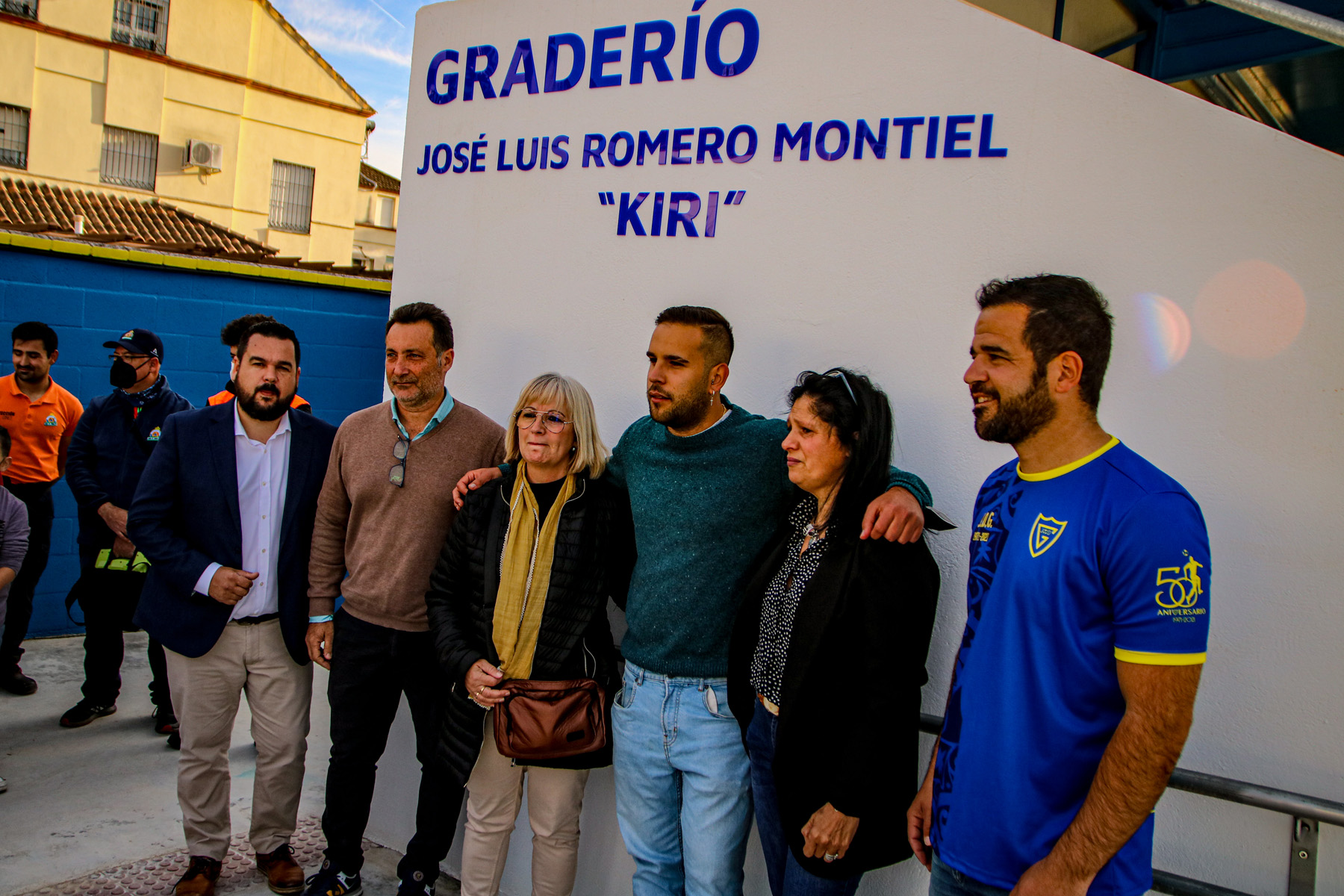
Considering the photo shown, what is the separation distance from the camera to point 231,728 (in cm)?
319

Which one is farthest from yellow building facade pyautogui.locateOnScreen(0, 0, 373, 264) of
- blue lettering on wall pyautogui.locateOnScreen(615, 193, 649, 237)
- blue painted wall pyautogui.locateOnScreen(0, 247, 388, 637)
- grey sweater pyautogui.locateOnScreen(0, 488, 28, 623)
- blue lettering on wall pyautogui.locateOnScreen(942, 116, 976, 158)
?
blue lettering on wall pyautogui.locateOnScreen(942, 116, 976, 158)

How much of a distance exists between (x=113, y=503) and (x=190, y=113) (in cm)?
1942

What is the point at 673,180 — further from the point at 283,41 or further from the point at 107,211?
the point at 283,41

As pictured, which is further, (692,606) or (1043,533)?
(692,606)

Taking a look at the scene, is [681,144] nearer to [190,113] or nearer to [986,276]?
[986,276]

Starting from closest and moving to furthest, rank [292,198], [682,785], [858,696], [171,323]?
1. [858,696]
2. [682,785]
3. [171,323]
4. [292,198]

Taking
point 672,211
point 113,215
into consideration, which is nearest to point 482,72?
point 672,211

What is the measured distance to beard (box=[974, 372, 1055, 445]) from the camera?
1761 millimetres

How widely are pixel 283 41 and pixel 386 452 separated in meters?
22.2

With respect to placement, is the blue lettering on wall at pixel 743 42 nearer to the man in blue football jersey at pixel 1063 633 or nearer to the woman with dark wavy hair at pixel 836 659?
the woman with dark wavy hair at pixel 836 659

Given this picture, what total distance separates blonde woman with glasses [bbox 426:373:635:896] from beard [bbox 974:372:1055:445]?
1.25 meters

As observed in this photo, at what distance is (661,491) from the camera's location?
255 cm

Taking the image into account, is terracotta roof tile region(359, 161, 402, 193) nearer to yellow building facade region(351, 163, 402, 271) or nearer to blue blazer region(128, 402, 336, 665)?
yellow building facade region(351, 163, 402, 271)

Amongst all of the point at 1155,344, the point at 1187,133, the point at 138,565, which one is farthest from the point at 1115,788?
the point at 138,565
